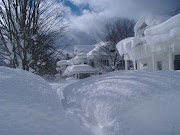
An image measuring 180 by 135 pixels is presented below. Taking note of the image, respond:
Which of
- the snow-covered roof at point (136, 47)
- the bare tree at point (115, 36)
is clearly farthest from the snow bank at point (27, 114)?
the bare tree at point (115, 36)

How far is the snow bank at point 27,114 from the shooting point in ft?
6.57

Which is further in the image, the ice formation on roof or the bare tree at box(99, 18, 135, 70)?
the bare tree at box(99, 18, 135, 70)

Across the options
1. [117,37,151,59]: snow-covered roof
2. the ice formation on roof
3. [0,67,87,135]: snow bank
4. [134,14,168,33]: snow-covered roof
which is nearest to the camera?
[0,67,87,135]: snow bank

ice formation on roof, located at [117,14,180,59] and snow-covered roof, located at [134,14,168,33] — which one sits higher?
snow-covered roof, located at [134,14,168,33]

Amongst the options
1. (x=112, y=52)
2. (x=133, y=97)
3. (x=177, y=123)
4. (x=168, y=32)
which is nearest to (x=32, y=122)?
(x=133, y=97)

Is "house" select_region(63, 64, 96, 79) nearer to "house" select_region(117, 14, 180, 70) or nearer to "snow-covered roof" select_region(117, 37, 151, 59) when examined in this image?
"house" select_region(117, 14, 180, 70)

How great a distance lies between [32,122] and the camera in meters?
2.16

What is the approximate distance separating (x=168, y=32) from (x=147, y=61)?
640 centimetres

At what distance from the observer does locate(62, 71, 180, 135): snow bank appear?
8.37 ft

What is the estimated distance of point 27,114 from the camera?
89.0 inches

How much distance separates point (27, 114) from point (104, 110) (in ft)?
4.70

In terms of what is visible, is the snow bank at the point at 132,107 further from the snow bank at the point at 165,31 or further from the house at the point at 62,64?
the house at the point at 62,64

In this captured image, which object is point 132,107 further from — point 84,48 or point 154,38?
point 84,48

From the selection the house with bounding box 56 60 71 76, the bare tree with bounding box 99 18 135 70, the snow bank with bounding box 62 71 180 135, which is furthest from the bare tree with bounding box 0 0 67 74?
the house with bounding box 56 60 71 76
